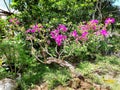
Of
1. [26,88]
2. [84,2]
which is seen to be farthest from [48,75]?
[84,2]

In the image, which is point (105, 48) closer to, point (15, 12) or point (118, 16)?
point (118, 16)

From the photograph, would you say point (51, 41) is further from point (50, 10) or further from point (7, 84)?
point (7, 84)

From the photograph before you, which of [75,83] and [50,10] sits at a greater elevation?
[50,10]

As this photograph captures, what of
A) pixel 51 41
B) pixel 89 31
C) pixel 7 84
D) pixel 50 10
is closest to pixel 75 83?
pixel 7 84

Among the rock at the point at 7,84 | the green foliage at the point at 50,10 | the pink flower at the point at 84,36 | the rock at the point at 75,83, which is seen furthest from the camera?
the green foliage at the point at 50,10

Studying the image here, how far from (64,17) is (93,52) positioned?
1.57 metres

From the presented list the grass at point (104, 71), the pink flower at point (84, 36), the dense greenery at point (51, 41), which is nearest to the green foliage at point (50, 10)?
the dense greenery at point (51, 41)

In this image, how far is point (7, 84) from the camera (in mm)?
6938

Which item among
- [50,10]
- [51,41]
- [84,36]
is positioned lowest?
[51,41]

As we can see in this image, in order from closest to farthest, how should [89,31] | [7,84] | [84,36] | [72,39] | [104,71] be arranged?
[7,84]
[84,36]
[104,71]
[89,31]
[72,39]

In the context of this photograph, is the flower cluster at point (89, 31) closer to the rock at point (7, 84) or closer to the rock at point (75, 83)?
the rock at point (75, 83)

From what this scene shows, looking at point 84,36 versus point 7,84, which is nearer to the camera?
point 7,84

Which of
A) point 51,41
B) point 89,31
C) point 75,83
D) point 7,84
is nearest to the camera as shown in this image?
point 7,84

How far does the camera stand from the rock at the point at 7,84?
6823mm
